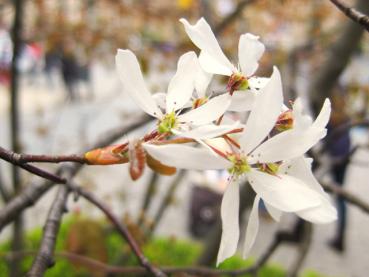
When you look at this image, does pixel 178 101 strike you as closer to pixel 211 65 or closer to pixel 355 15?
pixel 211 65

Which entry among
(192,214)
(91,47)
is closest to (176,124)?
(91,47)

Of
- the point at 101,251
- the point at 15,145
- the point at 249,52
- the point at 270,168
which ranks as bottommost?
the point at 101,251

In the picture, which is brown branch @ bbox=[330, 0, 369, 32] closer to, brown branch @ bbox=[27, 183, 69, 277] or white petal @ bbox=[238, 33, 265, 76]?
white petal @ bbox=[238, 33, 265, 76]

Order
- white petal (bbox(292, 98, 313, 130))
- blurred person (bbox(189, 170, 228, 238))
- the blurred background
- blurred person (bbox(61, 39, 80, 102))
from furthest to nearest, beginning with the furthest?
blurred person (bbox(189, 170, 228, 238)) → blurred person (bbox(61, 39, 80, 102)) → the blurred background → white petal (bbox(292, 98, 313, 130))

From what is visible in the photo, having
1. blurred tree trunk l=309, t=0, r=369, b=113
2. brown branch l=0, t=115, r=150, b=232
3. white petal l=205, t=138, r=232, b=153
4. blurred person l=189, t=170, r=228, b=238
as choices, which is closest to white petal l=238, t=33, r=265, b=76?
white petal l=205, t=138, r=232, b=153

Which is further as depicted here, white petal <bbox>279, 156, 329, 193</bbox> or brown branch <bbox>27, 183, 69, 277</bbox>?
brown branch <bbox>27, 183, 69, 277</bbox>

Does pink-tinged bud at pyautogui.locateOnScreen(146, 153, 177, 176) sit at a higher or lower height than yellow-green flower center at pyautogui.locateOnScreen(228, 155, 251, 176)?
lower

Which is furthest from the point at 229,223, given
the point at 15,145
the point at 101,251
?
the point at 15,145

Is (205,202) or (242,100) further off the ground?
(242,100)
